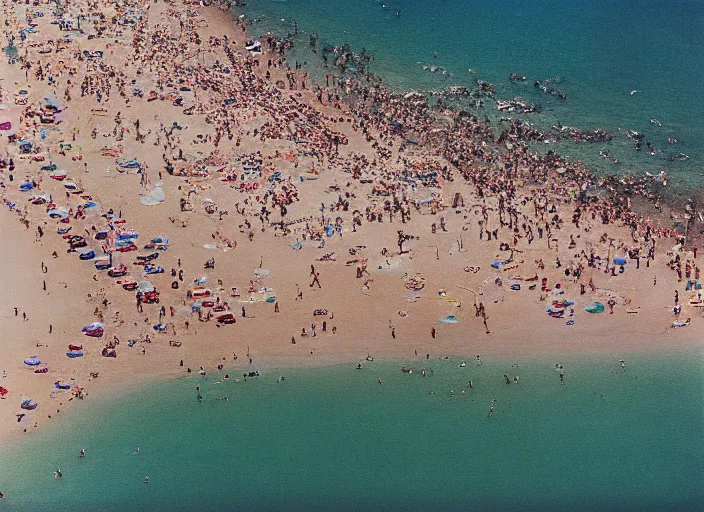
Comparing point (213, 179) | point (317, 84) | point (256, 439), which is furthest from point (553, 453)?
point (317, 84)

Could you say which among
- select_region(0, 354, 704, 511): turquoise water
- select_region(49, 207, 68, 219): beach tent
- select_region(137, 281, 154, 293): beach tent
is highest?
select_region(49, 207, 68, 219): beach tent

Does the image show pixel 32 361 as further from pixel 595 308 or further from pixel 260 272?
pixel 595 308

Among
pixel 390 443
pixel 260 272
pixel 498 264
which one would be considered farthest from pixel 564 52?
pixel 390 443

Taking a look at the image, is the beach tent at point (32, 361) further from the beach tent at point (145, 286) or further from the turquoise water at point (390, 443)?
the beach tent at point (145, 286)

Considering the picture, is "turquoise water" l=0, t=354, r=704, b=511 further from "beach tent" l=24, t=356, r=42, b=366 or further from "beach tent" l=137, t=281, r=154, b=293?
"beach tent" l=137, t=281, r=154, b=293

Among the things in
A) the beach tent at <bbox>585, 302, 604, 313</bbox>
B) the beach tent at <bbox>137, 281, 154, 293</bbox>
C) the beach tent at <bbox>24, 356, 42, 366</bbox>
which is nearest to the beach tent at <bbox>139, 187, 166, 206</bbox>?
the beach tent at <bbox>137, 281, 154, 293</bbox>

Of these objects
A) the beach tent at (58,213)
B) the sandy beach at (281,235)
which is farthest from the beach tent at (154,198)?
the beach tent at (58,213)
